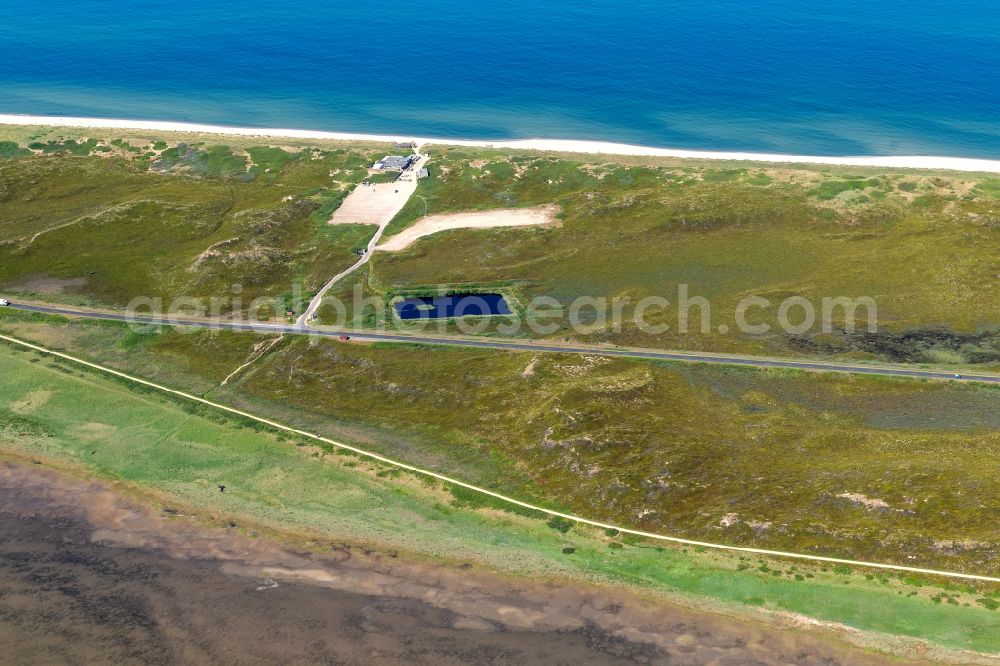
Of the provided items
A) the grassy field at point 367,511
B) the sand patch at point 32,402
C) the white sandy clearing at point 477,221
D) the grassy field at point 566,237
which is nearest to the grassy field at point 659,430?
the grassy field at point 367,511

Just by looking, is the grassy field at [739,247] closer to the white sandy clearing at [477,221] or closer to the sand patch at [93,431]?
the white sandy clearing at [477,221]

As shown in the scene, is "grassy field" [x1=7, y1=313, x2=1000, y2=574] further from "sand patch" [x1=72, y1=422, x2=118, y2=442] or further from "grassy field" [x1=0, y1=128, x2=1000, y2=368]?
"sand patch" [x1=72, y1=422, x2=118, y2=442]

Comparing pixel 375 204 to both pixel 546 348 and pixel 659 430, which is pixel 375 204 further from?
pixel 659 430

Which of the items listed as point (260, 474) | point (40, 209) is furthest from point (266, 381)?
point (40, 209)

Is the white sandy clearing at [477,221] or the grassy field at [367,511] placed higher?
the white sandy clearing at [477,221]

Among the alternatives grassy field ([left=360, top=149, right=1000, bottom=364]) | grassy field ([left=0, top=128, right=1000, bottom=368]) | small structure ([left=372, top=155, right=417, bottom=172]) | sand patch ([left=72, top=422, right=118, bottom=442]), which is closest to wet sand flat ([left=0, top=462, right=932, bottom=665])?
sand patch ([left=72, top=422, right=118, bottom=442])
